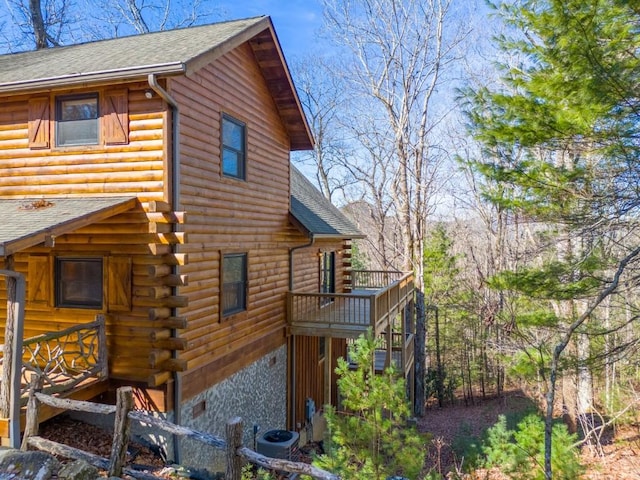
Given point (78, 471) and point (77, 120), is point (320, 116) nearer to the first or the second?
point (77, 120)

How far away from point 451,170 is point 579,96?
15.9 m

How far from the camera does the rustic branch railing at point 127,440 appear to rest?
4.81 m

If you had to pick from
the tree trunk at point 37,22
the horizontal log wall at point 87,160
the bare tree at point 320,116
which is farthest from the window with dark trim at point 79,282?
the bare tree at point 320,116

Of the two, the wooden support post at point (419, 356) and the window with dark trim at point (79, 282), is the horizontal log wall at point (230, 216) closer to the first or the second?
the window with dark trim at point (79, 282)

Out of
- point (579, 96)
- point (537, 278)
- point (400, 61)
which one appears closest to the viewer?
point (579, 96)

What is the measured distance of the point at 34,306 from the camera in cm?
780

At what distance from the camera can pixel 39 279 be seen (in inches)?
304

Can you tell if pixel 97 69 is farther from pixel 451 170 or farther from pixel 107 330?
pixel 451 170

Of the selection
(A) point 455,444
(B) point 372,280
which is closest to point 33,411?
(A) point 455,444

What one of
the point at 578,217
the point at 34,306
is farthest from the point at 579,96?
the point at 34,306

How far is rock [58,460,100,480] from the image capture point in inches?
194

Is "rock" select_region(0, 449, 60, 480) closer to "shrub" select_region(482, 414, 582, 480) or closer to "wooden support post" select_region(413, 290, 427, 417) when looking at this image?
"shrub" select_region(482, 414, 582, 480)

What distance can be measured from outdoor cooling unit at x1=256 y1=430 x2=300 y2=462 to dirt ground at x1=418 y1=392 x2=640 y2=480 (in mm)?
3137

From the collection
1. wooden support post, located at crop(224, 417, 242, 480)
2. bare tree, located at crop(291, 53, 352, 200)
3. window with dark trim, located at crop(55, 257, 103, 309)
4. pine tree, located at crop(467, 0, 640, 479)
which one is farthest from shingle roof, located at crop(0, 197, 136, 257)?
bare tree, located at crop(291, 53, 352, 200)
